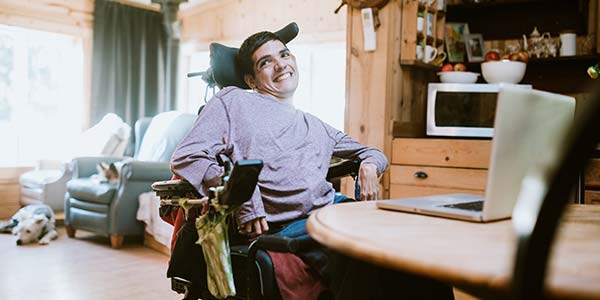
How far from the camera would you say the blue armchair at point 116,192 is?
3.94 m

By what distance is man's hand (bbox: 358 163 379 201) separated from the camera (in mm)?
1605

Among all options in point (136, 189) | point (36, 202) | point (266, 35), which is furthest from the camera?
point (36, 202)

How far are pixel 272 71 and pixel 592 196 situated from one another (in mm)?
1726

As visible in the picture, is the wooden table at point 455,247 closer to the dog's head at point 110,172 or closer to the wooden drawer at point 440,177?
the wooden drawer at point 440,177

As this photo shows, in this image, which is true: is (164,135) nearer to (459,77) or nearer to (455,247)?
(459,77)

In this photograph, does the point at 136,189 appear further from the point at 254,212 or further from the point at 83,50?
the point at 254,212

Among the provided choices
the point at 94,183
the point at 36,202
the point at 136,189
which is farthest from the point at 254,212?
the point at 36,202

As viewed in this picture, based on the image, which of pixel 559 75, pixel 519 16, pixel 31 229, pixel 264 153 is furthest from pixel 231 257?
pixel 31 229

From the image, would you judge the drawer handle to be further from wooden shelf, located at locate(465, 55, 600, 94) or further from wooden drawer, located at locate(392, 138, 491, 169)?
wooden shelf, located at locate(465, 55, 600, 94)

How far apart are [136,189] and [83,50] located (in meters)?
2.30

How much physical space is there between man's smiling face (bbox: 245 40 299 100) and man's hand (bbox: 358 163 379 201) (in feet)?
1.34

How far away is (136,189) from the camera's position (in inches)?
156

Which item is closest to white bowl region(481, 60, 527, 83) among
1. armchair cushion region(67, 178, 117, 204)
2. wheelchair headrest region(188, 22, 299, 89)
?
wheelchair headrest region(188, 22, 299, 89)

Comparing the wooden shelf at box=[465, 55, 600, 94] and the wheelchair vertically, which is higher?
the wooden shelf at box=[465, 55, 600, 94]
